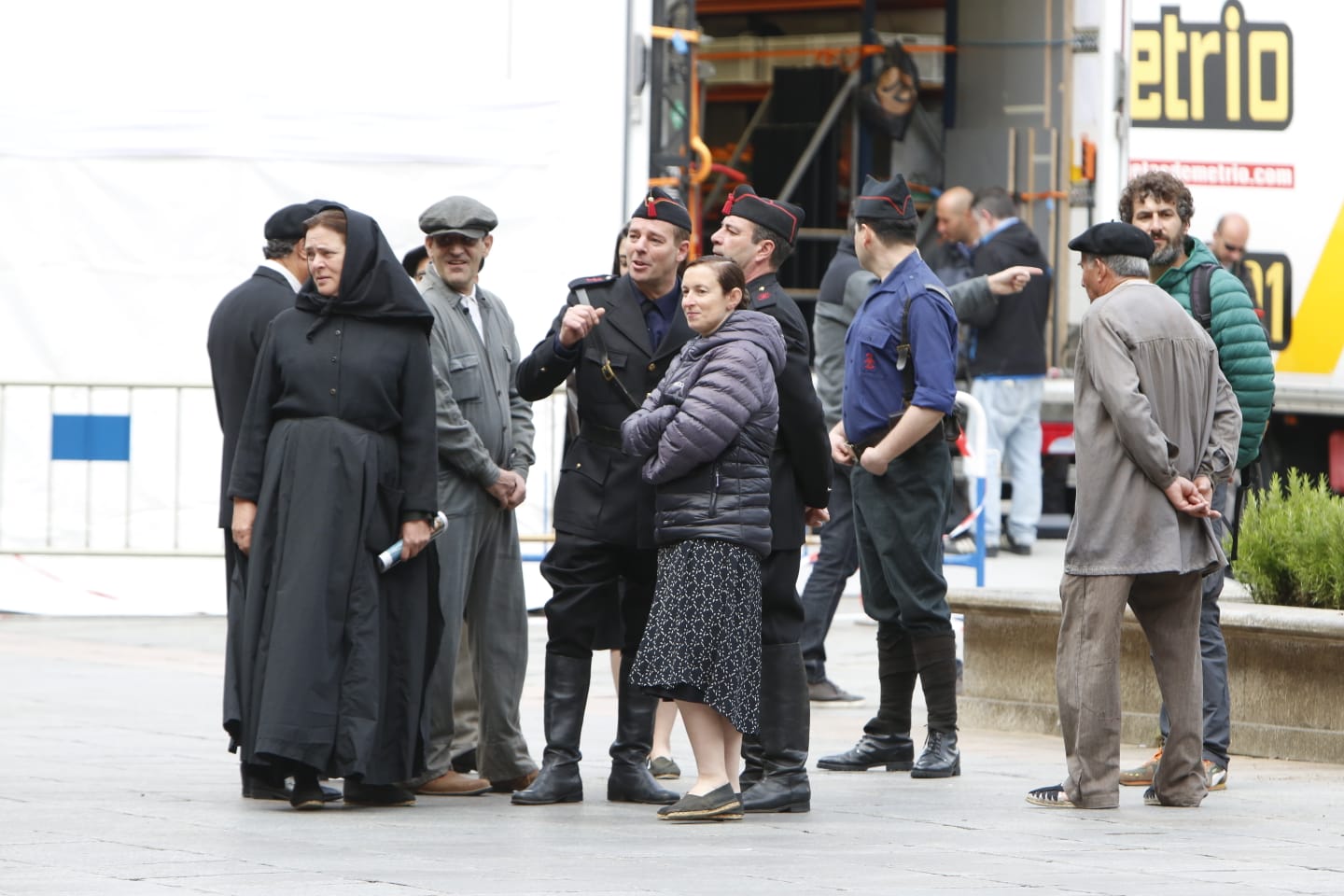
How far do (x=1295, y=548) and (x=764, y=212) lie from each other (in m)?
2.51

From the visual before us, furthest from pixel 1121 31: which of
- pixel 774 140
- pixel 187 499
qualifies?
pixel 187 499

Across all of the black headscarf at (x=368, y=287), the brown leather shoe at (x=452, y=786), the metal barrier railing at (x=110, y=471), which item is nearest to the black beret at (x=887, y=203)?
the black headscarf at (x=368, y=287)

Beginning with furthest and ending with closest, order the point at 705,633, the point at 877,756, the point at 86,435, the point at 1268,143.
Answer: the point at 1268,143 → the point at 86,435 → the point at 877,756 → the point at 705,633

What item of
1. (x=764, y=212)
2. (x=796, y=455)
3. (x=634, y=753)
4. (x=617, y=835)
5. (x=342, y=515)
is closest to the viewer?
(x=617, y=835)

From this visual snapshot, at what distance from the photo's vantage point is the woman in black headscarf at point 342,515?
702 cm

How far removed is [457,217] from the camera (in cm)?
764

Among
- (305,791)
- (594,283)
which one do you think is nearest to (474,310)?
(594,283)

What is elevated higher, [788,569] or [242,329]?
[242,329]

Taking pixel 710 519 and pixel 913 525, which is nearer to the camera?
pixel 710 519

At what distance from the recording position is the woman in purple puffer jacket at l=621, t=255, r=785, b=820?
270 inches

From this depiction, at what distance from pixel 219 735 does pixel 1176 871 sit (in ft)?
12.7

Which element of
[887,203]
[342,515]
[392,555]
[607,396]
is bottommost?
[392,555]

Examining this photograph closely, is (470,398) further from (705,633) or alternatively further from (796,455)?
(705,633)

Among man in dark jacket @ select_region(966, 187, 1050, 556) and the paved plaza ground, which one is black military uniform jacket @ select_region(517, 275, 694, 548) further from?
man in dark jacket @ select_region(966, 187, 1050, 556)
